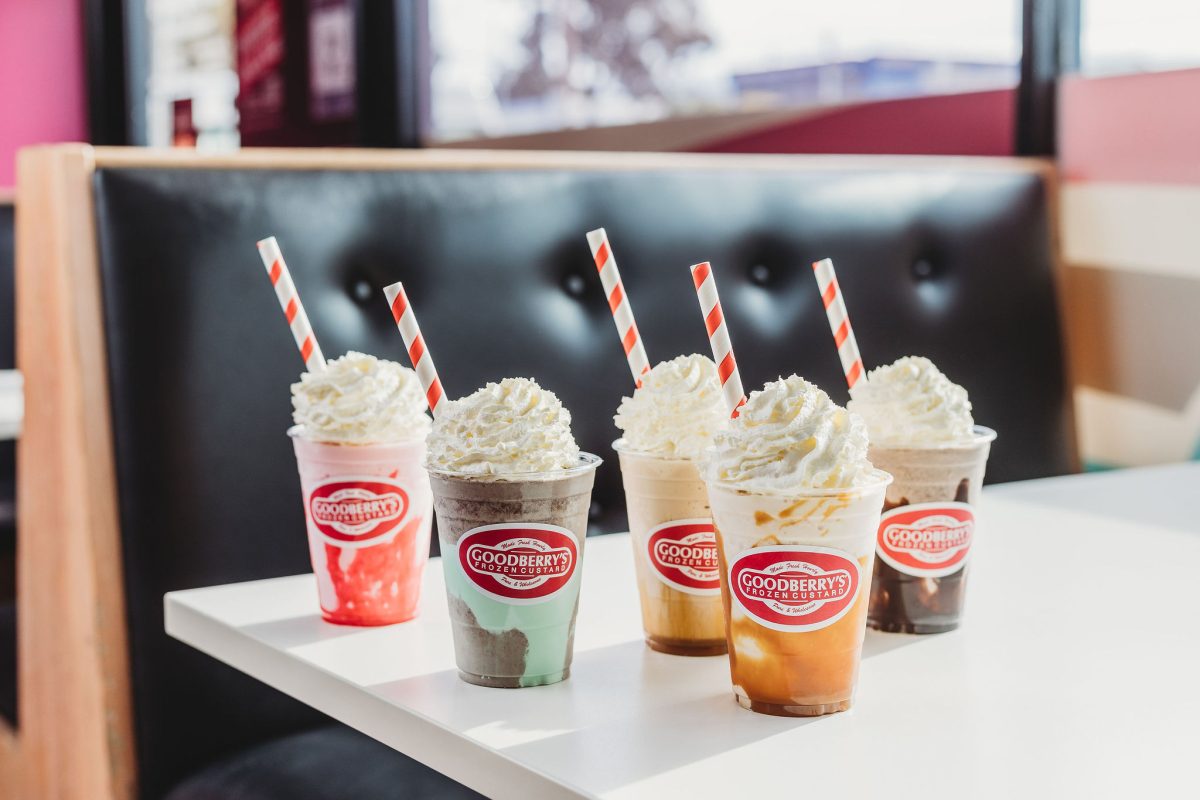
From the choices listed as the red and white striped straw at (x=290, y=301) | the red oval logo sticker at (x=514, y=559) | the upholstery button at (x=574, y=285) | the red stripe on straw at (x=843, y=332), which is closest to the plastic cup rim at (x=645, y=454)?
the red oval logo sticker at (x=514, y=559)

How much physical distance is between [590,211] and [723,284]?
24cm

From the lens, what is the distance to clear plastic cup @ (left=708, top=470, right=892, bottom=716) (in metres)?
0.80

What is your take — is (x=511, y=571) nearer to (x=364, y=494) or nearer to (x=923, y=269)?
(x=364, y=494)

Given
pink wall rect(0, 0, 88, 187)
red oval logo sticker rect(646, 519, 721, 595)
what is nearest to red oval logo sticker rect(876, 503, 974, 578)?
red oval logo sticker rect(646, 519, 721, 595)

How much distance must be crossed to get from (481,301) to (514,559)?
85 centimetres

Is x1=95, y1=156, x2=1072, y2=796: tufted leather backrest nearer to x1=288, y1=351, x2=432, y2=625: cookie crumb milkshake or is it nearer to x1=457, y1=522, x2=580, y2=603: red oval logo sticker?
x1=288, y1=351, x2=432, y2=625: cookie crumb milkshake

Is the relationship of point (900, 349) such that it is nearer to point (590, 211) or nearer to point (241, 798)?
point (590, 211)

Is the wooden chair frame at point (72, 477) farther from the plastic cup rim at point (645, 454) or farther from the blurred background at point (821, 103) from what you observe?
the plastic cup rim at point (645, 454)

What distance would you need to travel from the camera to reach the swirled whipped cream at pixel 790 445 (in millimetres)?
799

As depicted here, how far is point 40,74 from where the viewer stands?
538cm

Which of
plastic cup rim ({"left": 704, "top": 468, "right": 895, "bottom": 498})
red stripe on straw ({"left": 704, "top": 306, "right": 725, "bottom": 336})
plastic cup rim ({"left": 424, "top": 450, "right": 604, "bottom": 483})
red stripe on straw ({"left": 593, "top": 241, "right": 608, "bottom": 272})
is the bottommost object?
plastic cup rim ({"left": 424, "top": 450, "right": 604, "bottom": 483})

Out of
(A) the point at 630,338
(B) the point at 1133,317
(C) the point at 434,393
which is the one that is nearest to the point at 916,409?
(A) the point at 630,338

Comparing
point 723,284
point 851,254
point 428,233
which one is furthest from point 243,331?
point 851,254

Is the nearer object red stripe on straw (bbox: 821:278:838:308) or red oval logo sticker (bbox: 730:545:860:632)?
red oval logo sticker (bbox: 730:545:860:632)
